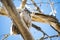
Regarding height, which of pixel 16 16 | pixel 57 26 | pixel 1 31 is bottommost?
pixel 1 31

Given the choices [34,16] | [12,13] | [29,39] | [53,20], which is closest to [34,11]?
[34,16]

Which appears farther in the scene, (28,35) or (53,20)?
(53,20)

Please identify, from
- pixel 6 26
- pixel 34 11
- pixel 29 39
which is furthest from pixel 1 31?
pixel 29 39

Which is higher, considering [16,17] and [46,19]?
[16,17]

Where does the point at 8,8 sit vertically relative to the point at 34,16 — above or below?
above

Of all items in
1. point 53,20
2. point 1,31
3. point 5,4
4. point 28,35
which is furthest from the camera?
point 1,31

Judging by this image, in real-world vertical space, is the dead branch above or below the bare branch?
above

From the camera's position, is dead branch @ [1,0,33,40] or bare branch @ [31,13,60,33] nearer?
dead branch @ [1,0,33,40]

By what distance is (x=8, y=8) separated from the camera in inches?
30.0

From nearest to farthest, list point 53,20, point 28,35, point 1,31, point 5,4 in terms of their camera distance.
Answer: point 5,4 → point 28,35 → point 53,20 → point 1,31

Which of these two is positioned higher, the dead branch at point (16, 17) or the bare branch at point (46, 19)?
the dead branch at point (16, 17)

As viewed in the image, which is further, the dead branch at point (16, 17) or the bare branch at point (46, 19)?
the bare branch at point (46, 19)

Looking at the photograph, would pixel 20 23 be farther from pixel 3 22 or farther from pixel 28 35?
pixel 3 22

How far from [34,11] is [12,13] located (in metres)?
0.97
